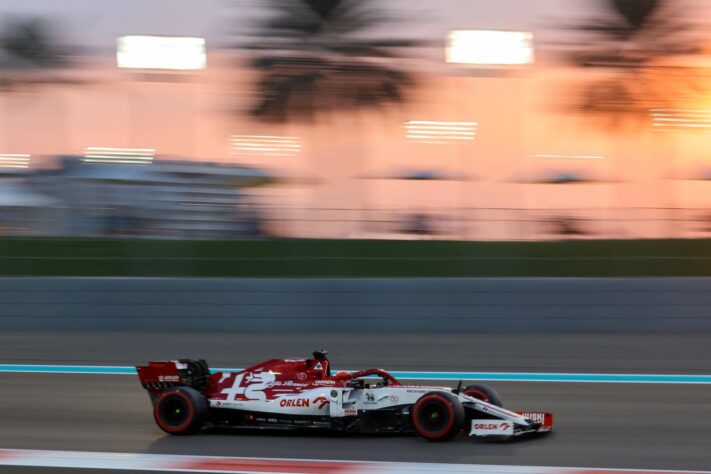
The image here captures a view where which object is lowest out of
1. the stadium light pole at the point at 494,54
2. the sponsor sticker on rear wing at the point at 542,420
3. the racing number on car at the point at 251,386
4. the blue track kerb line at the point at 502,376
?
the blue track kerb line at the point at 502,376

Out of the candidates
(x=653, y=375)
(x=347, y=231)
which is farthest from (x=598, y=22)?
(x=653, y=375)

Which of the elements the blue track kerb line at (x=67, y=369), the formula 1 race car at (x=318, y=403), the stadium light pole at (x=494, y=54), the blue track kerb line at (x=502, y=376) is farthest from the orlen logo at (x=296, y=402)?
the stadium light pole at (x=494, y=54)

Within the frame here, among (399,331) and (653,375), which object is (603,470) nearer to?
(653,375)

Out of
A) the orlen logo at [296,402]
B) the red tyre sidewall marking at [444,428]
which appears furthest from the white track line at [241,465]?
the orlen logo at [296,402]

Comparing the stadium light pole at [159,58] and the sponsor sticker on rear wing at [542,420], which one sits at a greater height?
the stadium light pole at [159,58]

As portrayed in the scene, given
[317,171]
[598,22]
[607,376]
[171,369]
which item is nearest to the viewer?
[171,369]

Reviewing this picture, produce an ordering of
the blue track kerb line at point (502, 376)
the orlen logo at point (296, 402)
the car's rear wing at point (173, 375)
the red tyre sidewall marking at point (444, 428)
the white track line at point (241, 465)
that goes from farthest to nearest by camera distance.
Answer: the blue track kerb line at point (502, 376) < the car's rear wing at point (173, 375) < the orlen logo at point (296, 402) < the red tyre sidewall marking at point (444, 428) < the white track line at point (241, 465)

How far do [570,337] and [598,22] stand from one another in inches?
307

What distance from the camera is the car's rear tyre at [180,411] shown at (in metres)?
5.81

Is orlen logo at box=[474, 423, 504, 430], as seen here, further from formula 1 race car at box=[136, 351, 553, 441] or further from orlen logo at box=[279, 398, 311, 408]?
orlen logo at box=[279, 398, 311, 408]

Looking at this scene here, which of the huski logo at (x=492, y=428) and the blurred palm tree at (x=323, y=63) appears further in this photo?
the blurred palm tree at (x=323, y=63)

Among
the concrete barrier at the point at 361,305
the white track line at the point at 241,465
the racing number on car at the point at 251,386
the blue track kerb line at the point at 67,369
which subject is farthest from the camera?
the concrete barrier at the point at 361,305

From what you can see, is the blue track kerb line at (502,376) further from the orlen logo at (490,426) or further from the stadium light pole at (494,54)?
the stadium light pole at (494,54)

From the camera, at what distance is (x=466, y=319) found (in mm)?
11586
